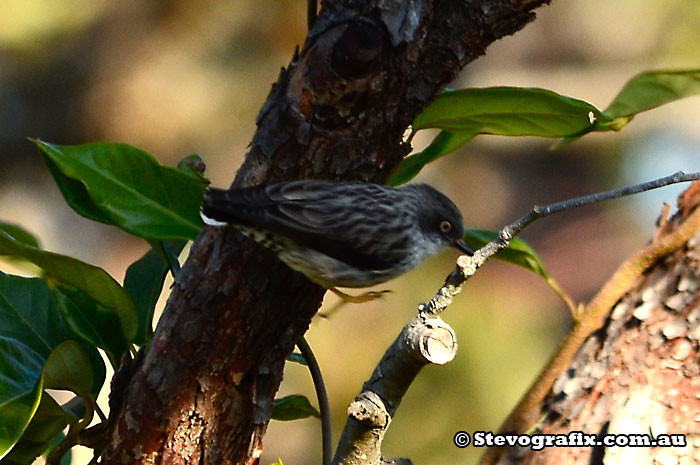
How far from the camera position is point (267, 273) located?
1418 mm

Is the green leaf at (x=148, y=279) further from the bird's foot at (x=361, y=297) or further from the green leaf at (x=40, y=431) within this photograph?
the bird's foot at (x=361, y=297)

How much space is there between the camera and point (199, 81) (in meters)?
5.10

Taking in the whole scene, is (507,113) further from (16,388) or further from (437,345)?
(16,388)

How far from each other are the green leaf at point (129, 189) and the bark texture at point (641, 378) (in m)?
0.87

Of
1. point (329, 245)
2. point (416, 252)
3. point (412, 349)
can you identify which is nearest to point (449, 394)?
point (416, 252)

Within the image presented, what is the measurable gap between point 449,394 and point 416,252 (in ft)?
6.42

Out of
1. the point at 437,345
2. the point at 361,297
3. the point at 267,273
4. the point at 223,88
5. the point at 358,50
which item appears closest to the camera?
the point at 437,345

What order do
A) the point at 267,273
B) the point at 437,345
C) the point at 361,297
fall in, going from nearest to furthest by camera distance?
1. the point at 437,345
2. the point at 267,273
3. the point at 361,297

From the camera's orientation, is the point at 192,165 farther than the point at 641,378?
Yes

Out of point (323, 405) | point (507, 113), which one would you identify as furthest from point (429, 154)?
point (323, 405)

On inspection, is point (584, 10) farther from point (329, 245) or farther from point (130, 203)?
point (130, 203)

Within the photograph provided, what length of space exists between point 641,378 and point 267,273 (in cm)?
82

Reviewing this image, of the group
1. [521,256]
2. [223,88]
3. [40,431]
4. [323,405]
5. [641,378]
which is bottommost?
[40,431]

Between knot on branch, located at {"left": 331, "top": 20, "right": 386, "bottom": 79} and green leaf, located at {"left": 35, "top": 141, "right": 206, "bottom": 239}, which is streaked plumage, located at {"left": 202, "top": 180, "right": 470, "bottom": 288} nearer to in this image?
green leaf, located at {"left": 35, "top": 141, "right": 206, "bottom": 239}
